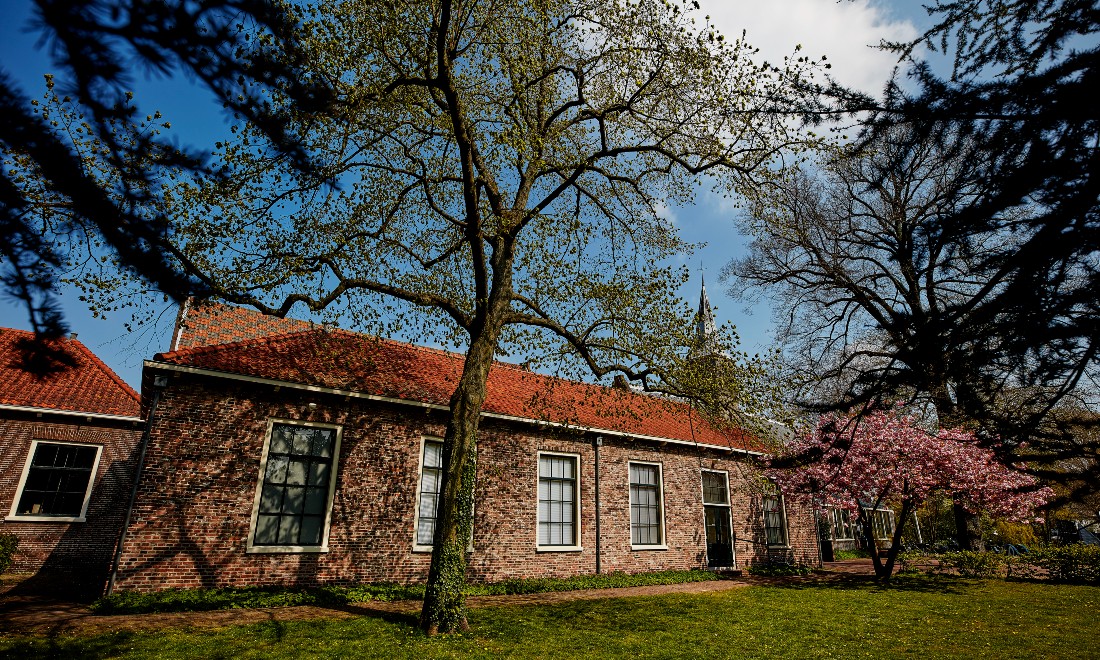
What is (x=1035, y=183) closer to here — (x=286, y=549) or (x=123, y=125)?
(x=123, y=125)

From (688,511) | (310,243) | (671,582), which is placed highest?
(310,243)

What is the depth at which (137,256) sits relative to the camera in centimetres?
259

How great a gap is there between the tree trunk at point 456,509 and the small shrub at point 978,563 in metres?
16.3

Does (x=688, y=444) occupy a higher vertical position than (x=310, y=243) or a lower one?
lower

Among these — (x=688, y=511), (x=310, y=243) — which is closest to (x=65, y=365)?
(x=310, y=243)

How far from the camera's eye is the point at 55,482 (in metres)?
12.9

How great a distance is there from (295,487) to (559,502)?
21.4ft

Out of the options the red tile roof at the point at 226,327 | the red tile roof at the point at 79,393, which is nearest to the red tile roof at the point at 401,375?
the red tile roof at the point at 226,327

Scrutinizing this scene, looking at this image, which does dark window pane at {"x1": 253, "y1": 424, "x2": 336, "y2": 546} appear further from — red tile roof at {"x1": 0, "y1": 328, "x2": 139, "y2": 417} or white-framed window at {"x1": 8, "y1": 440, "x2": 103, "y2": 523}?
white-framed window at {"x1": 8, "y1": 440, "x2": 103, "y2": 523}

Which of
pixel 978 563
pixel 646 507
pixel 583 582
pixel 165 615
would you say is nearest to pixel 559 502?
pixel 583 582

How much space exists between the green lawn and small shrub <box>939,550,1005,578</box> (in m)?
4.44

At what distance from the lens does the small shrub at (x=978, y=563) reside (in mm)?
15656

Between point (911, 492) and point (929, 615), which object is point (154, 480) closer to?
point (929, 615)

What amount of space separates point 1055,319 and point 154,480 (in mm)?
11754
